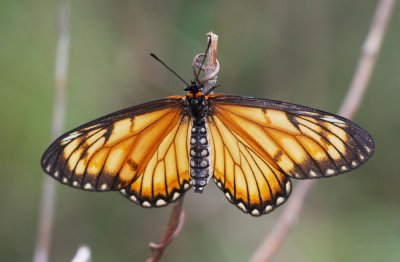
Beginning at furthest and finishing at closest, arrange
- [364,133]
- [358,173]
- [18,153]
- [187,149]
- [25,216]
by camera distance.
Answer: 1. [358,173]
2. [25,216]
3. [18,153]
4. [187,149]
5. [364,133]

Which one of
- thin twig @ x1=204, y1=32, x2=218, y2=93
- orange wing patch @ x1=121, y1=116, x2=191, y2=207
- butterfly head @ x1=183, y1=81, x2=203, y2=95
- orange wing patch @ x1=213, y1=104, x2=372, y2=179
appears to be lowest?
orange wing patch @ x1=121, y1=116, x2=191, y2=207

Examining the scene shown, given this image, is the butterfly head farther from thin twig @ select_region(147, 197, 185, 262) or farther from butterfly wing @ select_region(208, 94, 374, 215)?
thin twig @ select_region(147, 197, 185, 262)

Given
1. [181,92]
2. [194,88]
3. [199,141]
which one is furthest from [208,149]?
[181,92]

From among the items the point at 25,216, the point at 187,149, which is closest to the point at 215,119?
the point at 187,149

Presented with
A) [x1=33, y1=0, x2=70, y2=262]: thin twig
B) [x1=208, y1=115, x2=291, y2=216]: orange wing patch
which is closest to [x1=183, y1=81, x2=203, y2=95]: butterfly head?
[x1=208, y1=115, x2=291, y2=216]: orange wing patch

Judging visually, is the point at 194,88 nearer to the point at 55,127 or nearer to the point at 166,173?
the point at 166,173

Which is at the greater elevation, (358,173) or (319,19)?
(319,19)

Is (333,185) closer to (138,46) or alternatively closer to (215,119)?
(138,46)
